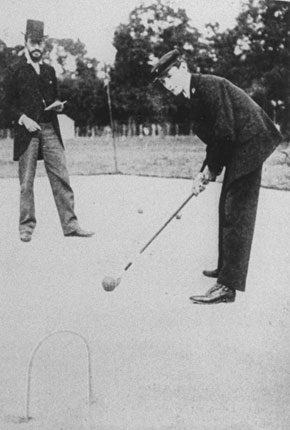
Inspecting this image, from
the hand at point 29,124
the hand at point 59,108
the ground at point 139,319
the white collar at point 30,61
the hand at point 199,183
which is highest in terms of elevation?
the white collar at point 30,61

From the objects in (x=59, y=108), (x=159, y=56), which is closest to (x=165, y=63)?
(x=159, y=56)

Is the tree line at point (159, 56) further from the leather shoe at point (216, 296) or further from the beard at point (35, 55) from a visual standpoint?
the leather shoe at point (216, 296)

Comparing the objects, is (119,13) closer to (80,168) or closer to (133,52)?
(133,52)

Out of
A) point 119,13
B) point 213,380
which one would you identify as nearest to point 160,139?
point 119,13

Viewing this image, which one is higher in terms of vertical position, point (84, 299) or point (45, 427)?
point (84, 299)

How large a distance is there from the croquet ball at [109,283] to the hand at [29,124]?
72 centimetres

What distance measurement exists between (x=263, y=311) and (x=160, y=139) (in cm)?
94

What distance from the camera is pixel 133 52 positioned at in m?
3.13

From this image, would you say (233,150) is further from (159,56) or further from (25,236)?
(25,236)

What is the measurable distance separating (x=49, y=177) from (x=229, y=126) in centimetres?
82

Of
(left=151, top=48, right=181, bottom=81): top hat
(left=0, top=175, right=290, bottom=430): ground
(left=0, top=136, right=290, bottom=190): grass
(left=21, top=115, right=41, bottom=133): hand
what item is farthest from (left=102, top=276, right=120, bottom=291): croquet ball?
(left=151, top=48, right=181, bottom=81): top hat

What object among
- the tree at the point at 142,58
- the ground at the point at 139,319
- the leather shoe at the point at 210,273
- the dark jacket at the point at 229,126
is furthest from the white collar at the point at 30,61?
the leather shoe at the point at 210,273

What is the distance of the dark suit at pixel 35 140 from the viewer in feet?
9.73

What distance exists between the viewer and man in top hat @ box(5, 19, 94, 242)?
296 cm
